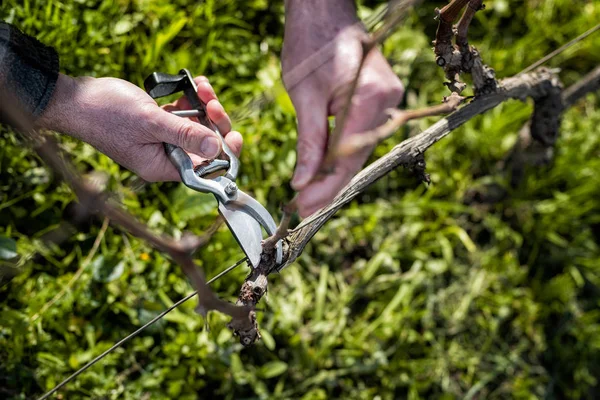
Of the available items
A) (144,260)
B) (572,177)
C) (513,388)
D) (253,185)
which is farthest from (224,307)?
(572,177)

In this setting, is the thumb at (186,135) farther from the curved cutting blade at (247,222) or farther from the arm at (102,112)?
the curved cutting blade at (247,222)

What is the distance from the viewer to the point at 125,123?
1.42 meters

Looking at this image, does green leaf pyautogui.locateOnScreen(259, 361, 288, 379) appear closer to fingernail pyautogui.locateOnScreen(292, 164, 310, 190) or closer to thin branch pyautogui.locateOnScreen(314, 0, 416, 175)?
fingernail pyautogui.locateOnScreen(292, 164, 310, 190)

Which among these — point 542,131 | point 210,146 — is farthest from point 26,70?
point 542,131

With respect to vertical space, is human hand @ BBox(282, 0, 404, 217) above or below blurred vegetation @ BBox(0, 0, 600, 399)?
above

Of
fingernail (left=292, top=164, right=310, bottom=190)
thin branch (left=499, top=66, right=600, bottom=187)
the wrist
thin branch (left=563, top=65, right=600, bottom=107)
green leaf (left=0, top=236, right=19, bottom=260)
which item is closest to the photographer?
fingernail (left=292, top=164, right=310, bottom=190)

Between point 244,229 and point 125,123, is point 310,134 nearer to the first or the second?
point 244,229

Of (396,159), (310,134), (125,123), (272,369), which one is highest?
(125,123)

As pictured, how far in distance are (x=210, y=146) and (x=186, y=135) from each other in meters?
0.06

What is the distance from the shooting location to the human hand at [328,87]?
1.20 m

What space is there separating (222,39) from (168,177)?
1.03m

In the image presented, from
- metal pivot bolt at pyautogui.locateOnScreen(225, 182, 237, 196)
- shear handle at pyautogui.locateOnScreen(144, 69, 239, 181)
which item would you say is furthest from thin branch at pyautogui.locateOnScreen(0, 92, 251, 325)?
shear handle at pyautogui.locateOnScreen(144, 69, 239, 181)

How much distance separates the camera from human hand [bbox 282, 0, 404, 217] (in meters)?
1.20

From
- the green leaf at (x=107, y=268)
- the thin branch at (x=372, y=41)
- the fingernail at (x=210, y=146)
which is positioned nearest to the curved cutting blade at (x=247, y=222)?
the fingernail at (x=210, y=146)
